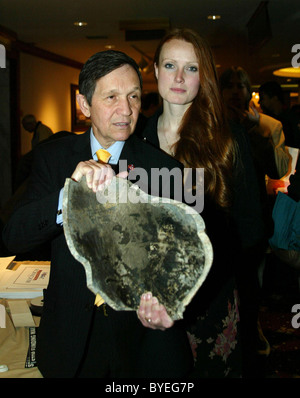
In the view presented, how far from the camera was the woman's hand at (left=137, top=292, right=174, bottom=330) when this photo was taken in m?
0.90

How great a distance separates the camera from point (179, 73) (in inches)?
64.9

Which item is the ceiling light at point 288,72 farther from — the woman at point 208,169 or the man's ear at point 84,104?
the man's ear at point 84,104

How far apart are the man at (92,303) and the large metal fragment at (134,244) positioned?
0.26m

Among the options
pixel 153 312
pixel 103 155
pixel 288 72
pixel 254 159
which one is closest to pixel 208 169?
pixel 103 155

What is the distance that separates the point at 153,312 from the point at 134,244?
162mm

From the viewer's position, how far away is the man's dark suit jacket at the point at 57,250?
1143 mm

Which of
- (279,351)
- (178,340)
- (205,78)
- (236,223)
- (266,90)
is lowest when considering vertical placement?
(279,351)

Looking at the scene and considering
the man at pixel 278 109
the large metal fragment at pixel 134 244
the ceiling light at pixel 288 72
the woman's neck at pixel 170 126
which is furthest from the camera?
the ceiling light at pixel 288 72

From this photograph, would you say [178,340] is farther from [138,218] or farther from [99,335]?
[138,218]

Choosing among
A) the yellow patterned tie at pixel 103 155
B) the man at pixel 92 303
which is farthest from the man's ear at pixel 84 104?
the yellow patterned tie at pixel 103 155

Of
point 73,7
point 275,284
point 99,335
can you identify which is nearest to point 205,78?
point 99,335

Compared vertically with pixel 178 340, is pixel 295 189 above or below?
above

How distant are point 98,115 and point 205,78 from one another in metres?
0.59

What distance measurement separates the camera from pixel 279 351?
10.7ft
